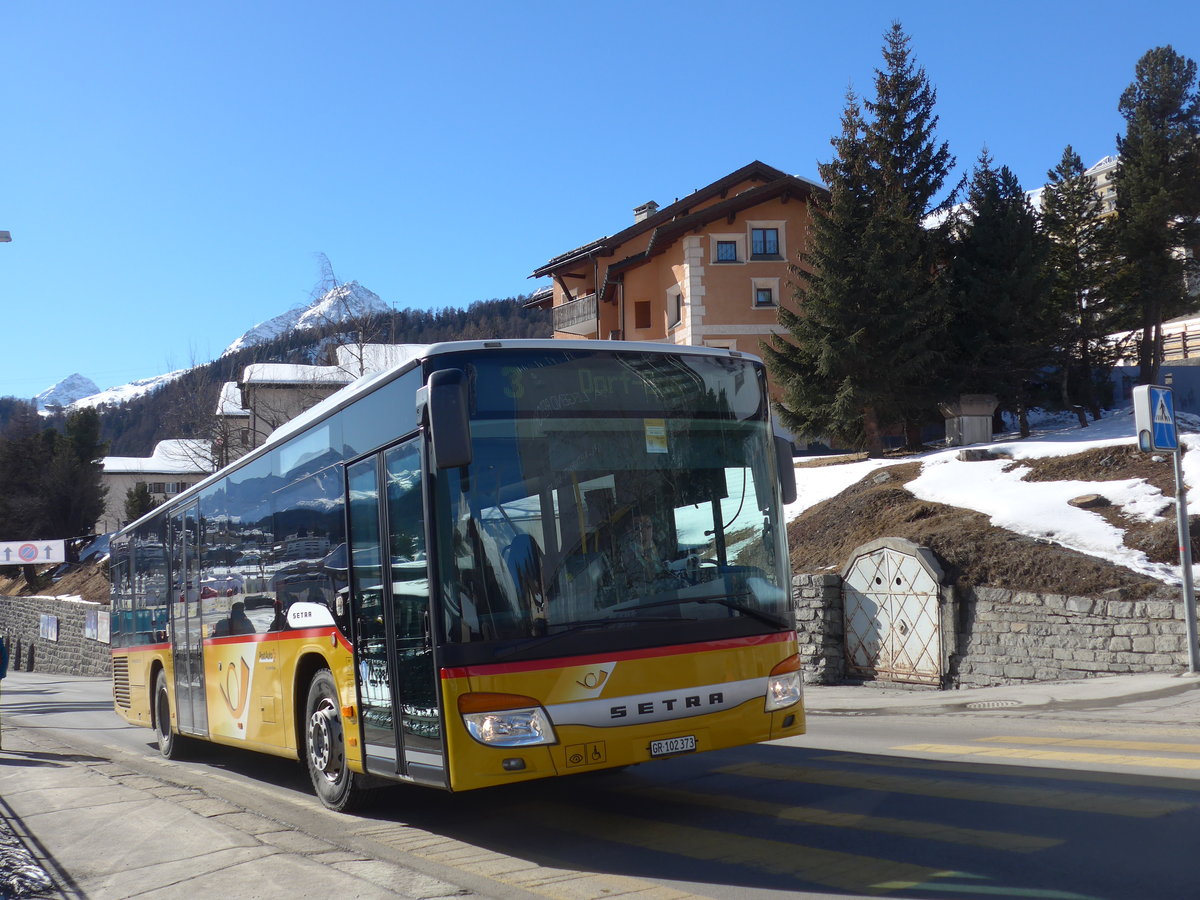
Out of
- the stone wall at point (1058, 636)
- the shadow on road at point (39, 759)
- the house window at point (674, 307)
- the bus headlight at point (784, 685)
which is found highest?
the house window at point (674, 307)

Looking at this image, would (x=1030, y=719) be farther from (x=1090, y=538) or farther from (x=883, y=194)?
(x=883, y=194)

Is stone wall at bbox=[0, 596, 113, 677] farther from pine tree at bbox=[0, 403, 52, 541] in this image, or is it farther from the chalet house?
the chalet house

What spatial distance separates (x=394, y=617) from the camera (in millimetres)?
6672

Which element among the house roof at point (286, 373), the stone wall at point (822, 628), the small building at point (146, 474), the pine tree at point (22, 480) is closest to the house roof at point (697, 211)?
the house roof at point (286, 373)

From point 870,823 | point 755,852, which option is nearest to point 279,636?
point 755,852

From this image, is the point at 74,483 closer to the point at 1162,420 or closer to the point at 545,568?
the point at 1162,420

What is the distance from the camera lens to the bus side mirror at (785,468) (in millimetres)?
7273

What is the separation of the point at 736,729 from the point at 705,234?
3643cm

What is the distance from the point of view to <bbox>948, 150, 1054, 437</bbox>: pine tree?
28.9 metres

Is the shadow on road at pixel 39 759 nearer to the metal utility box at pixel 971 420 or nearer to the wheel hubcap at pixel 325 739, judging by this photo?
the wheel hubcap at pixel 325 739

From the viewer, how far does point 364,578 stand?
7109 mm

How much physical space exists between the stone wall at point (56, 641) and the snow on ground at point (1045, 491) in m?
35.1

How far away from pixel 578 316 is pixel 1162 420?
3767cm

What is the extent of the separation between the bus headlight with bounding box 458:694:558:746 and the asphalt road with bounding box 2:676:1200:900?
69 cm
